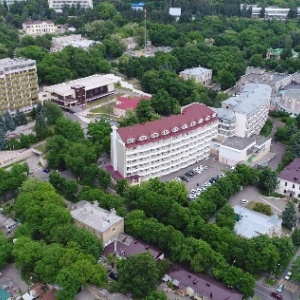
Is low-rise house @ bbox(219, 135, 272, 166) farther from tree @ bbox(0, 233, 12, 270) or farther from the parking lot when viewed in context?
tree @ bbox(0, 233, 12, 270)

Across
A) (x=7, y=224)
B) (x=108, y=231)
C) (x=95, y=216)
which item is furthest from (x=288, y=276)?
(x=7, y=224)

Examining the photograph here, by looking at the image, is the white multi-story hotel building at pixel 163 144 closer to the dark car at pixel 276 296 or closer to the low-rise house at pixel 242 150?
the low-rise house at pixel 242 150

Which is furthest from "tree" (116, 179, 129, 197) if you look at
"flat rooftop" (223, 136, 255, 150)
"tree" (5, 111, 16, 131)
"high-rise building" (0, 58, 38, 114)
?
"high-rise building" (0, 58, 38, 114)

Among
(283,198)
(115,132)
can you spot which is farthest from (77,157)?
(283,198)

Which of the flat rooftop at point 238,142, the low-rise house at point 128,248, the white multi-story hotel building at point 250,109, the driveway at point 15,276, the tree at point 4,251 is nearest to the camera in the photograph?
the driveway at point 15,276

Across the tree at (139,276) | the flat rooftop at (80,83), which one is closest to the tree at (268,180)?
the tree at (139,276)

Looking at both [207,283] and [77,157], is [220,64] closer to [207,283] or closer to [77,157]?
[77,157]
